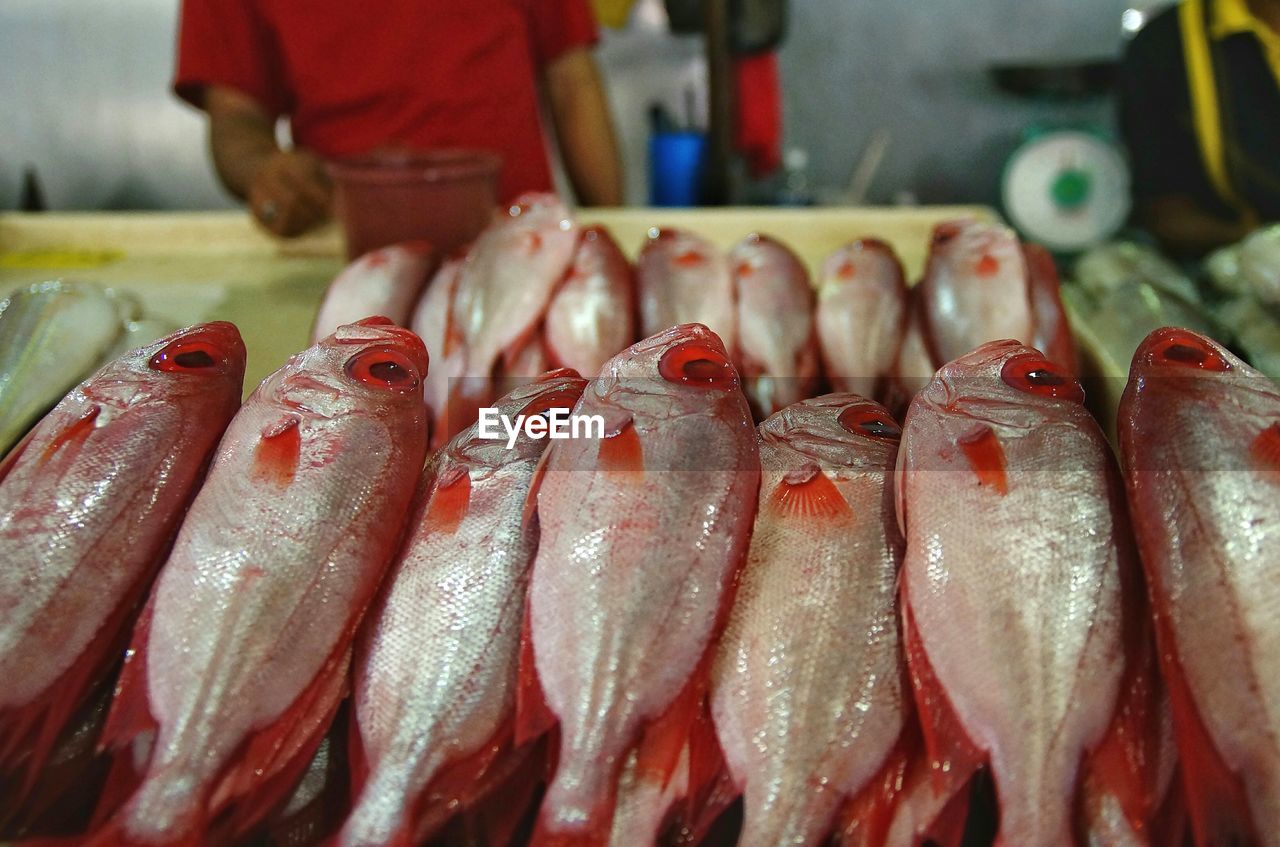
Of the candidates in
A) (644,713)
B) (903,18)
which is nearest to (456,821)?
(644,713)

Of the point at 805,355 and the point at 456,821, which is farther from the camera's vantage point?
the point at 805,355

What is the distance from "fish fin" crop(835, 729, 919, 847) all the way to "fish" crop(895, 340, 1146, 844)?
0.12 ft

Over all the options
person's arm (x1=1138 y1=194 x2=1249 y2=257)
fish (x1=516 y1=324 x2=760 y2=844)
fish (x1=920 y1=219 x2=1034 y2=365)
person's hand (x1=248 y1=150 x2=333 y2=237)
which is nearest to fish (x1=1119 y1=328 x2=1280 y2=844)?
fish (x1=516 y1=324 x2=760 y2=844)

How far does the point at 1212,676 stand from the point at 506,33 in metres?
2.92

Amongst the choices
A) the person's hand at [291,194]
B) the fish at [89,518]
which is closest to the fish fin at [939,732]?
the fish at [89,518]

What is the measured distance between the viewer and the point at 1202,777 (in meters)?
0.73

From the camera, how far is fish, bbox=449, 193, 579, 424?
1.42 m

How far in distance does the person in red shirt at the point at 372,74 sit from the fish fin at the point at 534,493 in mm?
2297

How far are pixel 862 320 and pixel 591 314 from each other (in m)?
0.46

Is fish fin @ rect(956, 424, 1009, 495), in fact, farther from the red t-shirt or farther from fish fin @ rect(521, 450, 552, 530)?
the red t-shirt

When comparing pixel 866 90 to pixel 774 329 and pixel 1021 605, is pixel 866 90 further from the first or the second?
pixel 1021 605

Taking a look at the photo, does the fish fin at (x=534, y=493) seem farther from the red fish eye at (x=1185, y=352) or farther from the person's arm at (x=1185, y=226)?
the person's arm at (x=1185, y=226)

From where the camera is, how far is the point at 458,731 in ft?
2.58

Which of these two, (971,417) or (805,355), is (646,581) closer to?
(971,417)
